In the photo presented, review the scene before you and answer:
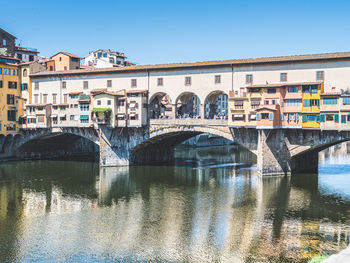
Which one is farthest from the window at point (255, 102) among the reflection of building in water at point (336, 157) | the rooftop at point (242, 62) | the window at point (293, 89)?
the reflection of building in water at point (336, 157)

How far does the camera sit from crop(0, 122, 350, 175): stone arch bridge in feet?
164

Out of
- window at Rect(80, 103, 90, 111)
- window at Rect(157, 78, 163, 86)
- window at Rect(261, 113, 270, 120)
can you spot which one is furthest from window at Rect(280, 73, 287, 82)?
window at Rect(80, 103, 90, 111)

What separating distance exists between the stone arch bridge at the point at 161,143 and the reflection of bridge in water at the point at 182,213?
377 centimetres

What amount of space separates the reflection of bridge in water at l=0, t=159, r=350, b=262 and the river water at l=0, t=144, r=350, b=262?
0.26 ft

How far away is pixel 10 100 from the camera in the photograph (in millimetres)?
69125

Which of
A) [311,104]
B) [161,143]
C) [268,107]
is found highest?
[311,104]

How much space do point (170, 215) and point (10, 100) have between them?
4642 cm

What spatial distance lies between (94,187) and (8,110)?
30.2 meters

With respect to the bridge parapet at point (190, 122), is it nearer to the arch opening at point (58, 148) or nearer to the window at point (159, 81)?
the window at point (159, 81)

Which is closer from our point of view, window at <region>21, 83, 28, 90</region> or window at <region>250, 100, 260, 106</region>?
window at <region>250, 100, 260, 106</region>

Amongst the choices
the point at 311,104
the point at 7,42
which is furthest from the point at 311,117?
the point at 7,42

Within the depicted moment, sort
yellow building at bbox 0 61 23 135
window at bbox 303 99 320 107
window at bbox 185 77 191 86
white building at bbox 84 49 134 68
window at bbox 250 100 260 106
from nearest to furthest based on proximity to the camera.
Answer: window at bbox 303 99 320 107 < window at bbox 250 100 260 106 < window at bbox 185 77 191 86 < yellow building at bbox 0 61 23 135 < white building at bbox 84 49 134 68

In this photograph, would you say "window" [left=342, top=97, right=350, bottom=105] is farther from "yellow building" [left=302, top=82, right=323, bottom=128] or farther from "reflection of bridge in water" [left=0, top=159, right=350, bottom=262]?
"reflection of bridge in water" [left=0, top=159, right=350, bottom=262]

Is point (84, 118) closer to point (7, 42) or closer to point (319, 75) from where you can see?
point (319, 75)
